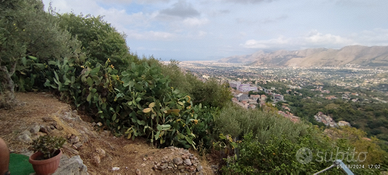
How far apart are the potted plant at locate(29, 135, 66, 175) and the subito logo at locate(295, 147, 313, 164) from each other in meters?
3.29

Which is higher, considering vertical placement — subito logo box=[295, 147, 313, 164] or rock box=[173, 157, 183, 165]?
subito logo box=[295, 147, 313, 164]

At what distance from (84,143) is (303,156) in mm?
3770

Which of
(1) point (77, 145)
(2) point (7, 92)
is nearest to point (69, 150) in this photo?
(1) point (77, 145)

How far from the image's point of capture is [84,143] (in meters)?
3.37

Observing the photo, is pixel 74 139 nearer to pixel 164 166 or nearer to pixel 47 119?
pixel 47 119

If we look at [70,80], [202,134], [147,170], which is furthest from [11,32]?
[202,134]

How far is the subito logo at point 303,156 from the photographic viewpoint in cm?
288

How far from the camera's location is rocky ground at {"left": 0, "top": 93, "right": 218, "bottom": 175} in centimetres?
281

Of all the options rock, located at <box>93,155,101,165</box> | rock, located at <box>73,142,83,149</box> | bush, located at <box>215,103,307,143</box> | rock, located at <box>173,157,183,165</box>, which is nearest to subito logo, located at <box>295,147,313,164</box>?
bush, located at <box>215,103,307,143</box>

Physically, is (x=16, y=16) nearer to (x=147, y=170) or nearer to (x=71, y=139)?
(x=71, y=139)

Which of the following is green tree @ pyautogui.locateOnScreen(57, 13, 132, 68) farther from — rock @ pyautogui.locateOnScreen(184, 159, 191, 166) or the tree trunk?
rock @ pyautogui.locateOnScreen(184, 159, 191, 166)

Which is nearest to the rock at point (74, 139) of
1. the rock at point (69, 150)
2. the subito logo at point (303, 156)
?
the rock at point (69, 150)

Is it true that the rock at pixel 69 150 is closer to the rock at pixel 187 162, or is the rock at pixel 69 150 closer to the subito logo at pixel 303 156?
the rock at pixel 187 162

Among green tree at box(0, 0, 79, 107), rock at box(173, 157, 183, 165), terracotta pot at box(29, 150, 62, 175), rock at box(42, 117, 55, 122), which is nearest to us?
terracotta pot at box(29, 150, 62, 175)
